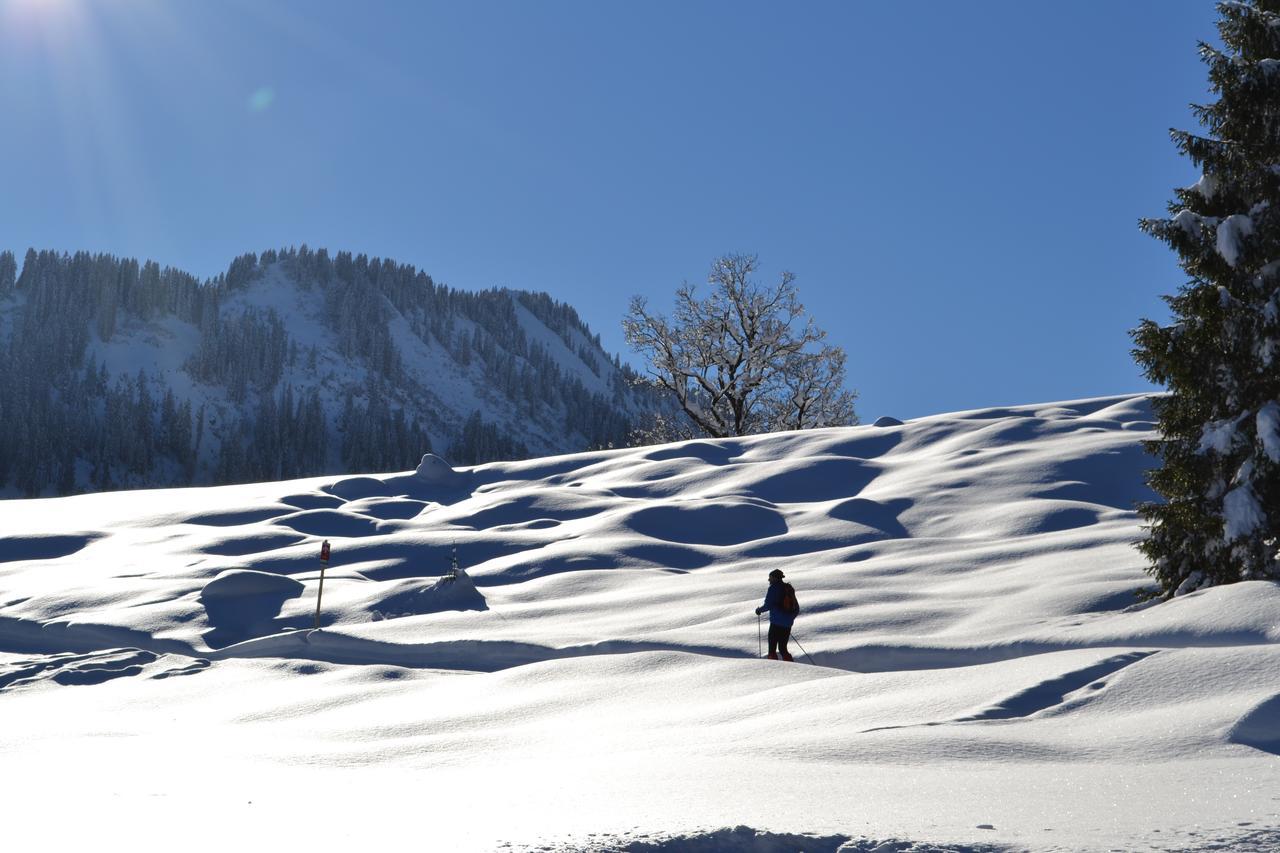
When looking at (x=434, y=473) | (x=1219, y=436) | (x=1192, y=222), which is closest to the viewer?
(x=1219, y=436)

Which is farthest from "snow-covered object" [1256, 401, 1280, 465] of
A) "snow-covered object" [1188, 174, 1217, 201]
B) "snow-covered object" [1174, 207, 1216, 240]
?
"snow-covered object" [1188, 174, 1217, 201]

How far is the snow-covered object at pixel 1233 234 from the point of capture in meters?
11.8

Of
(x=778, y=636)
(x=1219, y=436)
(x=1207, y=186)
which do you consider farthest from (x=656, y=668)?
(x=1207, y=186)

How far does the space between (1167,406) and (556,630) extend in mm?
8503

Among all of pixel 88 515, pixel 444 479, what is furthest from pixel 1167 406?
pixel 88 515

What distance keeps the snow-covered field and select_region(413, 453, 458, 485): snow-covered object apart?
135 centimetres

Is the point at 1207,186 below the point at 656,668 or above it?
above

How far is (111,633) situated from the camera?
15680 millimetres

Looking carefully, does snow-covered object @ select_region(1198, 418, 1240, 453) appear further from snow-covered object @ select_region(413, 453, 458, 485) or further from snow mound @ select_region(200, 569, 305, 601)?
snow-covered object @ select_region(413, 453, 458, 485)

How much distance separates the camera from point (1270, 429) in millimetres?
11508

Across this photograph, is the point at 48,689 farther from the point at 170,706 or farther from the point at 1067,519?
the point at 1067,519

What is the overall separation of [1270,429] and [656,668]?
724cm

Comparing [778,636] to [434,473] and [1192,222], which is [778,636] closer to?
[1192,222]

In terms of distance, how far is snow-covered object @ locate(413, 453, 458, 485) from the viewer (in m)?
29.6
